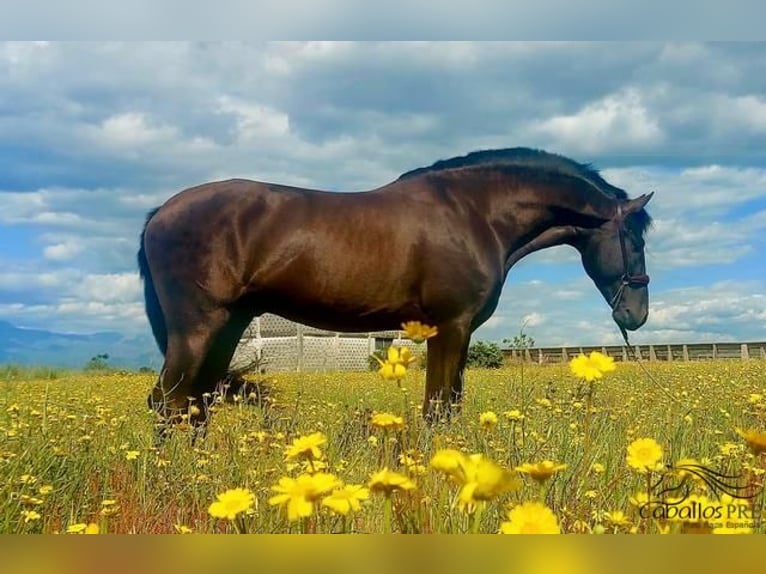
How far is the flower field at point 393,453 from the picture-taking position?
130 centimetres

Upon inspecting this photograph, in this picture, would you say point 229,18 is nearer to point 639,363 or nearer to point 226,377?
point 226,377

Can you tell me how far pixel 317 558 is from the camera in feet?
4.65

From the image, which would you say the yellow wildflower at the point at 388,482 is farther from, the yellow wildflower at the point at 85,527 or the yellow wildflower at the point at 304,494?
the yellow wildflower at the point at 85,527

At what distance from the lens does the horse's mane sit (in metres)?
2.40

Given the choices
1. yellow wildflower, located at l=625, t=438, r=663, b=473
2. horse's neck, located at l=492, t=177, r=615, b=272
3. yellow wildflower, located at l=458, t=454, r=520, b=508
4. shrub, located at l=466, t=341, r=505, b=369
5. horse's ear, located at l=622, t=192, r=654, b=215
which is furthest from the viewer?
horse's neck, located at l=492, t=177, r=615, b=272

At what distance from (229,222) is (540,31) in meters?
1.44

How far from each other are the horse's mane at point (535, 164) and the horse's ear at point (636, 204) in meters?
0.02

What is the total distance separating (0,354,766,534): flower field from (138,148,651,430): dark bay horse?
0.69 ft

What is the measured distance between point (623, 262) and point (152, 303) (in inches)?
65.6

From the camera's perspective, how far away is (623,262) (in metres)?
2.51

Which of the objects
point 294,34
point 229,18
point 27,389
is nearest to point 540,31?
point 294,34

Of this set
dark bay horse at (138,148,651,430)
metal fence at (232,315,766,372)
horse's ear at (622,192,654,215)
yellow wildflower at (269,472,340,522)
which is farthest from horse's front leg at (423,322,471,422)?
yellow wildflower at (269,472,340,522)

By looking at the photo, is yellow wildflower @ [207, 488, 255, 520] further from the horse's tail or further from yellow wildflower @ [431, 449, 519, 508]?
the horse's tail

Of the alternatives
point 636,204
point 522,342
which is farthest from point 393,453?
point 636,204
